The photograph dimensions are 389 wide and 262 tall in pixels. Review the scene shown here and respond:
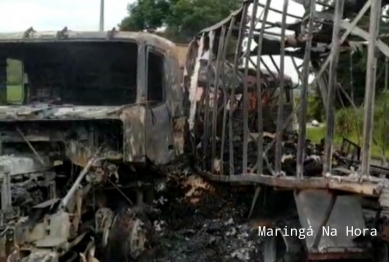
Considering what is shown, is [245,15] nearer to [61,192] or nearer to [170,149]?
[170,149]

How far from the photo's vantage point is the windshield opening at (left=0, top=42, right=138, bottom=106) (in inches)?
262

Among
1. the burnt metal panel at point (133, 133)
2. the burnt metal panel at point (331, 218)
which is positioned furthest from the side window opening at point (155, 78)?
the burnt metal panel at point (331, 218)

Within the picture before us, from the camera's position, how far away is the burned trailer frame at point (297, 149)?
463 cm

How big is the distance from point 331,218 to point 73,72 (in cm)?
319

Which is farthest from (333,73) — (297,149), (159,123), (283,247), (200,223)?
(200,223)

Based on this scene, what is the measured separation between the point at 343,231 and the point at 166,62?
10.00 feet

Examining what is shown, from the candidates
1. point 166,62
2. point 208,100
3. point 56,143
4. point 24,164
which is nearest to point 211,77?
point 208,100

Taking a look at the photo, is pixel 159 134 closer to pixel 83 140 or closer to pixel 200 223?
pixel 83 140

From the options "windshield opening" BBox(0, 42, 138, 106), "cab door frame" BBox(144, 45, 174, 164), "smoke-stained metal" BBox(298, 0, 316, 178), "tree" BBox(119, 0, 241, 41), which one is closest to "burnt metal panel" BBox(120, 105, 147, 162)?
"cab door frame" BBox(144, 45, 174, 164)

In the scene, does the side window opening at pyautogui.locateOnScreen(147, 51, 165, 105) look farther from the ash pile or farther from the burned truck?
the ash pile

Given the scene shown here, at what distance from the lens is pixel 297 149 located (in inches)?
216

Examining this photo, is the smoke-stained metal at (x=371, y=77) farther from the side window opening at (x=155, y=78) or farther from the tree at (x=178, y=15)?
the tree at (x=178, y=15)

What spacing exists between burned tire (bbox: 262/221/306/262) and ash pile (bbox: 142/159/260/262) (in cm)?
39

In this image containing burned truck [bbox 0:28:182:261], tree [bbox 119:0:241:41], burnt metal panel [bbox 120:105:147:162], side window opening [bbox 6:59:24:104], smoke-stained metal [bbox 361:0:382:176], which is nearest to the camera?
smoke-stained metal [bbox 361:0:382:176]
